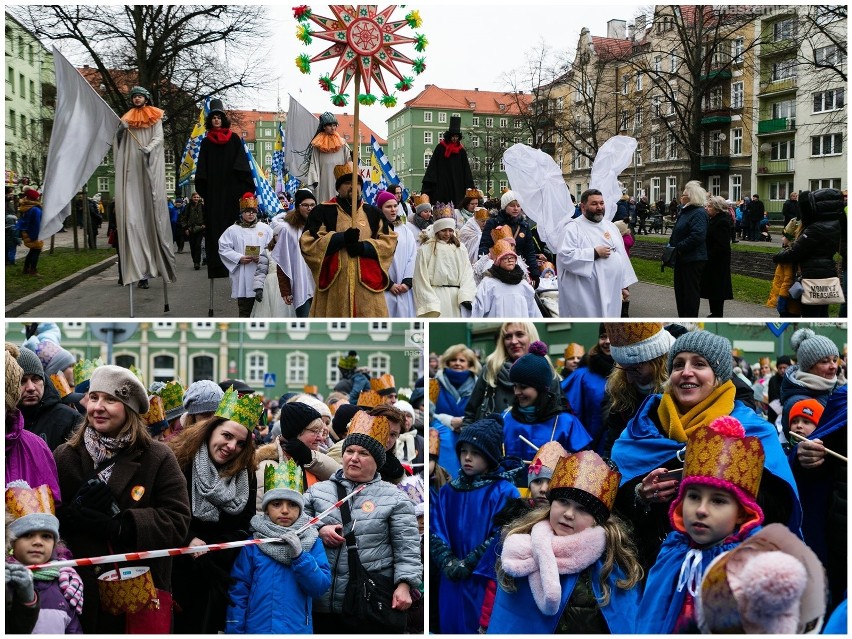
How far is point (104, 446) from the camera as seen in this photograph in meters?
4.46

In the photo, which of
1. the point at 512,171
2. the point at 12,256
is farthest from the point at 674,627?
the point at 12,256

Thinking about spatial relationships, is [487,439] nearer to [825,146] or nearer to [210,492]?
[210,492]

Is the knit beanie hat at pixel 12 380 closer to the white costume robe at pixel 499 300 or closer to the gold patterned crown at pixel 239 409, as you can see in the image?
the gold patterned crown at pixel 239 409

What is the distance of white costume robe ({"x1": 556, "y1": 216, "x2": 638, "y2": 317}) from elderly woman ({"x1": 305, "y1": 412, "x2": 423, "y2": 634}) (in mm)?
4910

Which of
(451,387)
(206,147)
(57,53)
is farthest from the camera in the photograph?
(206,147)

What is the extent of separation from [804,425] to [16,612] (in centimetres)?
394

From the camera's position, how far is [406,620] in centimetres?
491

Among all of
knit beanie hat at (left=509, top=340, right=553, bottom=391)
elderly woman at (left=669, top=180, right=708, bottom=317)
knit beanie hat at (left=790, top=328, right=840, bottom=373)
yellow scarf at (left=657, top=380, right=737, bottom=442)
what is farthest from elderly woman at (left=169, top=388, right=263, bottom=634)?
elderly woman at (left=669, top=180, right=708, bottom=317)

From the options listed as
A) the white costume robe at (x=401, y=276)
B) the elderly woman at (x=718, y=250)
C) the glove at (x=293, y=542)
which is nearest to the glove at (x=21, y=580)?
the glove at (x=293, y=542)

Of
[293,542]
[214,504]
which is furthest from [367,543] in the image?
[214,504]

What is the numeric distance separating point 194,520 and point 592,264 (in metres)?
5.55

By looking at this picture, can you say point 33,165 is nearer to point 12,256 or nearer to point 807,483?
point 12,256

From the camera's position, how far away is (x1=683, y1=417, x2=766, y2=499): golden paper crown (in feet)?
12.5

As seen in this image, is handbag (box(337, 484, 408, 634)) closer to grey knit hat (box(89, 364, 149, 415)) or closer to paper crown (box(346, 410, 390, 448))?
paper crown (box(346, 410, 390, 448))
